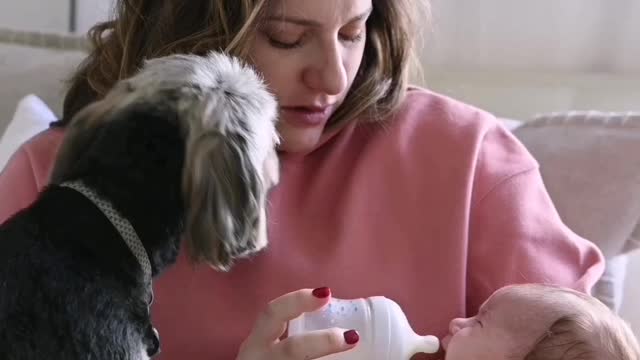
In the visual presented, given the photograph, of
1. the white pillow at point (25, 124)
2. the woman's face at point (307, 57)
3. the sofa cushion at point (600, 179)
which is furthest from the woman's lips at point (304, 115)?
the white pillow at point (25, 124)

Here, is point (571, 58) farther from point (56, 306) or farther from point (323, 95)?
point (56, 306)

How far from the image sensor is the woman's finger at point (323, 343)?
99 centimetres

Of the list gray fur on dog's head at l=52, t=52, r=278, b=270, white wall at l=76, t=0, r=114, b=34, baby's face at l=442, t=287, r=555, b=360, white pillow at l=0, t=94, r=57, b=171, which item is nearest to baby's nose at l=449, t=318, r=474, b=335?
baby's face at l=442, t=287, r=555, b=360

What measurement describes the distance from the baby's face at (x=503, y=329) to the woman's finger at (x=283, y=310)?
0.17 m

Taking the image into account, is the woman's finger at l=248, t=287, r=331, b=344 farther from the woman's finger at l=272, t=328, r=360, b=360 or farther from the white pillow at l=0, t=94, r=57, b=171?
the white pillow at l=0, t=94, r=57, b=171

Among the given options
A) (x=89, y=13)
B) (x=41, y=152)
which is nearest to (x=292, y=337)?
(x=41, y=152)

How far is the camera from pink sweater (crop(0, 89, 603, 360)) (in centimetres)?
118

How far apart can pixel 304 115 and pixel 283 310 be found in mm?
278

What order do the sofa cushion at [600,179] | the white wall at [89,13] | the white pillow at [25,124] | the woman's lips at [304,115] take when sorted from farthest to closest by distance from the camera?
the white wall at [89,13]
the white pillow at [25,124]
the sofa cushion at [600,179]
the woman's lips at [304,115]

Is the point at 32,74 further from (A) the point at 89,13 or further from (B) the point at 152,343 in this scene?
(B) the point at 152,343

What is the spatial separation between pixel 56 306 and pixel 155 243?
138mm

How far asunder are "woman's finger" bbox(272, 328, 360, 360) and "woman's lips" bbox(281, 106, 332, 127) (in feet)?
0.98

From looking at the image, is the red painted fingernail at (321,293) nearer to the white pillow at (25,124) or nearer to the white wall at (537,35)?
the white pillow at (25,124)

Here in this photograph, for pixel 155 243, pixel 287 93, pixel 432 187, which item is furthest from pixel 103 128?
pixel 432 187
